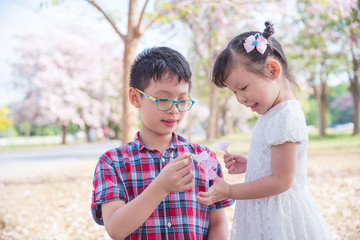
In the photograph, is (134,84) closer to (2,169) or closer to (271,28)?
(271,28)

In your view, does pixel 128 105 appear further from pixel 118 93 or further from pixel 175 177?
pixel 118 93

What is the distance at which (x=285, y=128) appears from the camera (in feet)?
5.45

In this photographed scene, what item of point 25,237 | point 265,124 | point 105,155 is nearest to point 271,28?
point 265,124

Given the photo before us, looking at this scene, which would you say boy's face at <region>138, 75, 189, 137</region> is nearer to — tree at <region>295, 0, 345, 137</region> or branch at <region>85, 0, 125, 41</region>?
branch at <region>85, 0, 125, 41</region>

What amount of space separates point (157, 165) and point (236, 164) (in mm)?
542

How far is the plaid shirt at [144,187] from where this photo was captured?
1636 millimetres

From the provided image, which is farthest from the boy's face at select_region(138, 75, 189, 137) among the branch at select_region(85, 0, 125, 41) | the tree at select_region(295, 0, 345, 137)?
the tree at select_region(295, 0, 345, 137)

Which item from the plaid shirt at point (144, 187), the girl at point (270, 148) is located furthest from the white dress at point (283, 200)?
the plaid shirt at point (144, 187)

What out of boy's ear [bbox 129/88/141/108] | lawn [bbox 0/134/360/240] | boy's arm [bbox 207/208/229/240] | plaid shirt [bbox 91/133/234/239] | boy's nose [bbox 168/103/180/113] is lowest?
lawn [bbox 0/134/360/240]

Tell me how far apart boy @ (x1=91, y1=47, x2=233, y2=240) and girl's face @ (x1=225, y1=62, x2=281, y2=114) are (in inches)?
9.7

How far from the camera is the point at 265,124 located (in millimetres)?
1822

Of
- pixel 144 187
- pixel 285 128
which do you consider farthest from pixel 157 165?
pixel 285 128

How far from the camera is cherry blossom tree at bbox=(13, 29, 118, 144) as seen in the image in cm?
2155

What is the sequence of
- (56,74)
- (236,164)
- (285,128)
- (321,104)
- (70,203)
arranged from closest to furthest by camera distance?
(285,128) → (236,164) → (70,203) → (56,74) → (321,104)
